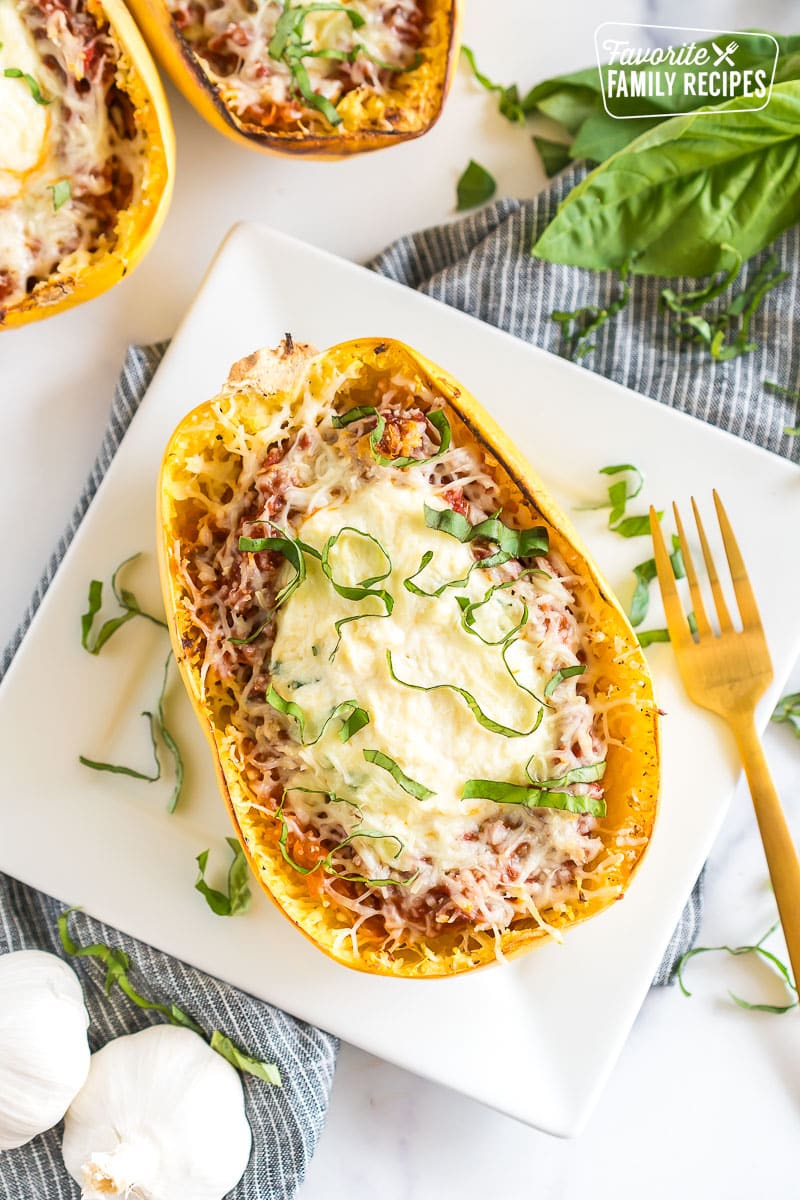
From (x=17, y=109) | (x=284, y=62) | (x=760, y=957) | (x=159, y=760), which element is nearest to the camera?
(x=17, y=109)

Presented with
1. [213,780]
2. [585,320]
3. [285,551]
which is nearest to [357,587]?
[285,551]

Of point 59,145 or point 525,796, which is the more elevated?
point 59,145

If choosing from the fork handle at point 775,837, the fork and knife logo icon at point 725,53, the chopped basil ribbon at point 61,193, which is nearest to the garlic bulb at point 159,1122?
the fork handle at point 775,837

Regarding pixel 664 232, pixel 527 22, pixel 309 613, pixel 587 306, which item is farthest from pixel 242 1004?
pixel 527 22

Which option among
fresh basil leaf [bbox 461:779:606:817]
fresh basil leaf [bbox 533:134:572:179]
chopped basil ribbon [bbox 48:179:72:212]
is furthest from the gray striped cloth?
fresh basil leaf [bbox 533:134:572:179]

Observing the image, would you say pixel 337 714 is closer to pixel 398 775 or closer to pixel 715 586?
pixel 398 775
